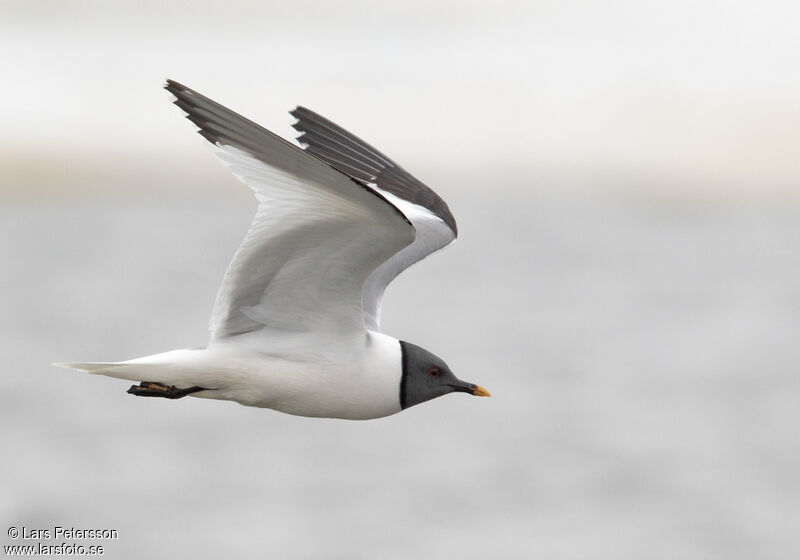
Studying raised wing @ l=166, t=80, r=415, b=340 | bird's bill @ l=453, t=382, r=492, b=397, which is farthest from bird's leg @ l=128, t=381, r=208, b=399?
bird's bill @ l=453, t=382, r=492, b=397

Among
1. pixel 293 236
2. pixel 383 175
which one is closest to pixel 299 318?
pixel 293 236

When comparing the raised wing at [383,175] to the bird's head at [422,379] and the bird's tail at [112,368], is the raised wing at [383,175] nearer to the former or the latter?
the bird's head at [422,379]

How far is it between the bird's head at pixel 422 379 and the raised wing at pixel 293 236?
321 mm

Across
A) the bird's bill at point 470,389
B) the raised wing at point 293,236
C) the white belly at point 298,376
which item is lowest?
the white belly at point 298,376

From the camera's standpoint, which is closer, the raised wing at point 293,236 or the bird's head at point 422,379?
the raised wing at point 293,236

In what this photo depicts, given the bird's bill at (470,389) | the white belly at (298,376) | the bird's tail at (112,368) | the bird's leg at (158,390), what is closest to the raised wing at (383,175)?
the bird's bill at (470,389)

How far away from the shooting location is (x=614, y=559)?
20703 mm

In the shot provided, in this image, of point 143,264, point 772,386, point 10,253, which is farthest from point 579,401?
point 10,253

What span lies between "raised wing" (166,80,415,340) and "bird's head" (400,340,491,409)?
321mm

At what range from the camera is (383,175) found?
8531mm

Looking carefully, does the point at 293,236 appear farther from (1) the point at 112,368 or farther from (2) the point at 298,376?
(1) the point at 112,368

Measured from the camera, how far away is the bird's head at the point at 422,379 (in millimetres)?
6727

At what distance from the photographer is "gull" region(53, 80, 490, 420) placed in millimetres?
5984

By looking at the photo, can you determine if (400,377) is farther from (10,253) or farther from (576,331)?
(10,253)
